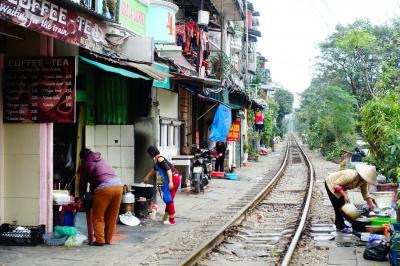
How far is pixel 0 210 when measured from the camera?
890 centimetres

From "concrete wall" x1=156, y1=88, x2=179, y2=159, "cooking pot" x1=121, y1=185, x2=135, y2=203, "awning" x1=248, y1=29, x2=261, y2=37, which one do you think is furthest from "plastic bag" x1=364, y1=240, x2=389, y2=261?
"awning" x1=248, y1=29, x2=261, y2=37

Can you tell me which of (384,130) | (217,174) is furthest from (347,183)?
(217,174)

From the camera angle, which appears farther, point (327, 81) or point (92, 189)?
point (327, 81)

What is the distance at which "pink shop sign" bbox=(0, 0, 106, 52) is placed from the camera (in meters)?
6.65

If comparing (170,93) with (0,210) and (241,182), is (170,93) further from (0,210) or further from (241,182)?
(0,210)

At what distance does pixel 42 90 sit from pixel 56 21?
1.42 metres

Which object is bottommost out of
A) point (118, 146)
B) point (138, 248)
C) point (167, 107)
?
point (138, 248)

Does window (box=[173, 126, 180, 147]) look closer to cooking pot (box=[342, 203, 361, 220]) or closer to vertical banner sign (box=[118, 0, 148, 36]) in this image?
vertical banner sign (box=[118, 0, 148, 36])

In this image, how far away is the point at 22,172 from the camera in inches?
349

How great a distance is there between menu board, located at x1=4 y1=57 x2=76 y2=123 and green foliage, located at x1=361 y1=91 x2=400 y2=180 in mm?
6411

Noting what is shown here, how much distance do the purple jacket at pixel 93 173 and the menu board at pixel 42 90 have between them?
0.81 meters

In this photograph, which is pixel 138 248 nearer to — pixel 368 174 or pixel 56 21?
pixel 56 21

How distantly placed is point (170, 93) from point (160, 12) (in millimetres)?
3029

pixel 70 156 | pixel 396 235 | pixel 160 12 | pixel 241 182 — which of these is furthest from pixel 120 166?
pixel 241 182
